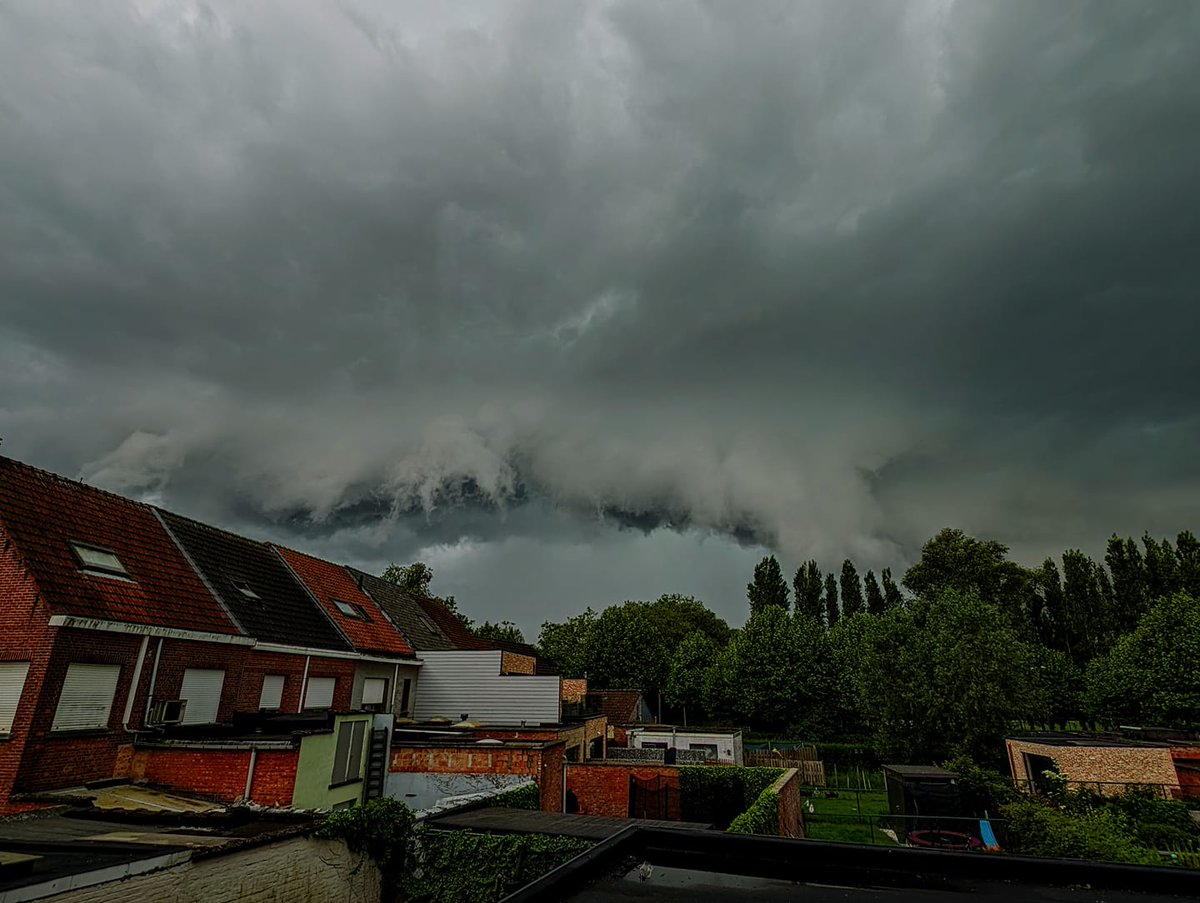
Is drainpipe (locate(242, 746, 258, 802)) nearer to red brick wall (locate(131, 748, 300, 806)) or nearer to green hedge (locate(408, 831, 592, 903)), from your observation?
red brick wall (locate(131, 748, 300, 806))

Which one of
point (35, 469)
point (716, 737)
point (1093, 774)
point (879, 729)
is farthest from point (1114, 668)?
point (35, 469)

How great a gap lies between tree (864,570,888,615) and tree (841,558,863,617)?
83 cm

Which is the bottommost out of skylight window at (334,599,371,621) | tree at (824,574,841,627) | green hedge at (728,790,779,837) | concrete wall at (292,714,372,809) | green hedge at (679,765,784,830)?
green hedge at (679,765,784,830)

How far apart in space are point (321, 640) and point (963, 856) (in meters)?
22.7

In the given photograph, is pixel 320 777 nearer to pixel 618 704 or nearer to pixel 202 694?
pixel 202 694

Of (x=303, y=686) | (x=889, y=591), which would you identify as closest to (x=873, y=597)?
(x=889, y=591)

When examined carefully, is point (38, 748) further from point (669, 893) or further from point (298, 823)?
point (669, 893)

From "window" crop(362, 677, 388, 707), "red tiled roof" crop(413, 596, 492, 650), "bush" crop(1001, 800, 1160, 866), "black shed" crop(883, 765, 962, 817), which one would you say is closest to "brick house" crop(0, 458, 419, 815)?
"window" crop(362, 677, 388, 707)

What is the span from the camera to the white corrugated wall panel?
25.9 meters

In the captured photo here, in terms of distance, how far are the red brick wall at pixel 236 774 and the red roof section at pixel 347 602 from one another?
11.0 metres

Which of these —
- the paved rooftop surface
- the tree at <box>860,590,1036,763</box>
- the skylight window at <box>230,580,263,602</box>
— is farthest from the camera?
the tree at <box>860,590,1036,763</box>

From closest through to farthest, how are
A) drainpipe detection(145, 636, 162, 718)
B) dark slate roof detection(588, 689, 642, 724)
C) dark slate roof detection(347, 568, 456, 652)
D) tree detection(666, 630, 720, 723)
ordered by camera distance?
drainpipe detection(145, 636, 162, 718), dark slate roof detection(347, 568, 456, 652), dark slate roof detection(588, 689, 642, 724), tree detection(666, 630, 720, 723)

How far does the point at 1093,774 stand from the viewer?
73.4 ft

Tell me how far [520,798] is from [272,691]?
9471 mm
